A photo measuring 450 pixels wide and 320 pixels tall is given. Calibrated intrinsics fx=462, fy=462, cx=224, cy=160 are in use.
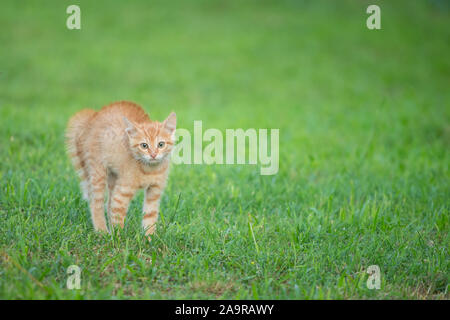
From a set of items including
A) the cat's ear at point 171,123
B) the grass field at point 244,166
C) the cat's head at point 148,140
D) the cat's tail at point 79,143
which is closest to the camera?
the grass field at point 244,166

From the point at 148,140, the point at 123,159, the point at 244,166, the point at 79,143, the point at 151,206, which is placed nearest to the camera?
the point at 148,140

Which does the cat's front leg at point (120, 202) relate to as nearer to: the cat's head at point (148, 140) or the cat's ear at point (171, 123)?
the cat's head at point (148, 140)

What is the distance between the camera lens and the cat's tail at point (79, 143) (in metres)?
4.77

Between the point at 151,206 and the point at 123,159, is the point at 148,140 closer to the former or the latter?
the point at 123,159

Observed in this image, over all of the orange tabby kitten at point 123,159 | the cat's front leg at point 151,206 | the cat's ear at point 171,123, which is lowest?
the cat's front leg at point 151,206

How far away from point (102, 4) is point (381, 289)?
17033 millimetres

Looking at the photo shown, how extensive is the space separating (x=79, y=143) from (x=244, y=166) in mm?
2720

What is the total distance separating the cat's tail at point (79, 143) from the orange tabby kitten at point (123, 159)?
21 millimetres

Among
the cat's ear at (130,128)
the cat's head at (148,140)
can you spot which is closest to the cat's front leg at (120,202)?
the cat's head at (148,140)

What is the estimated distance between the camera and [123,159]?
4.38 meters

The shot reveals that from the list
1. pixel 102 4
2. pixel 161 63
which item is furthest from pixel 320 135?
pixel 102 4

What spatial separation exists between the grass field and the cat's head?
2.22ft

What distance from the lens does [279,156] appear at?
7.39 metres

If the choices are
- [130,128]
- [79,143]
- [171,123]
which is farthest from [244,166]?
[130,128]
